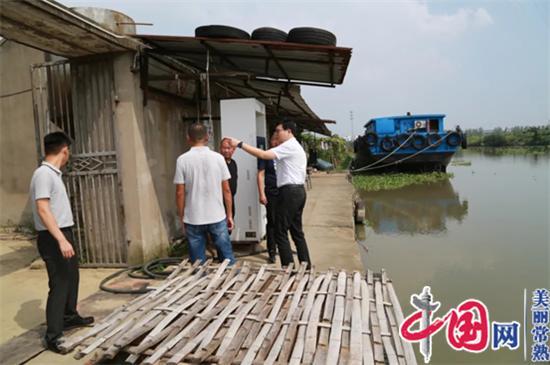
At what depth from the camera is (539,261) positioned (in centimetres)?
551

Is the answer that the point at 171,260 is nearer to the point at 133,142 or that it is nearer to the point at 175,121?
the point at 133,142

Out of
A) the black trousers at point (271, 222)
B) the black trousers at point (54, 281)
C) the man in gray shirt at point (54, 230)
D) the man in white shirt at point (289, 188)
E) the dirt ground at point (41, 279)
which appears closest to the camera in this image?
the man in gray shirt at point (54, 230)

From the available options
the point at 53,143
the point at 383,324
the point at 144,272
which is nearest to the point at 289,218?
the point at 383,324

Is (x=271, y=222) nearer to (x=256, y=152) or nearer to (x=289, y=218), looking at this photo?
(x=289, y=218)

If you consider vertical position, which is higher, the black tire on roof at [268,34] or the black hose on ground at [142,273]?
the black tire on roof at [268,34]

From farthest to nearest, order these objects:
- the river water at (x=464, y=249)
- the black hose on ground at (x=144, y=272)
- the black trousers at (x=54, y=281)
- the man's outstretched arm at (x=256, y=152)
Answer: the river water at (x=464, y=249) → the black hose on ground at (x=144, y=272) → the man's outstretched arm at (x=256, y=152) → the black trousers at (x=54, y=281)

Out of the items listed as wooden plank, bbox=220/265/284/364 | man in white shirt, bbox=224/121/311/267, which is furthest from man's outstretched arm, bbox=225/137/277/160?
wooden plank, bbox=220/265/284/364

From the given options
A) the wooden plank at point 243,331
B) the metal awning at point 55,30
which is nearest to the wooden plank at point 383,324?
the wooden plank at point 243,331

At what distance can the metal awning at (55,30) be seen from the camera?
9.45ft

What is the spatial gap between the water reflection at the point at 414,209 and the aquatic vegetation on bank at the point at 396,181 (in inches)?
31.3

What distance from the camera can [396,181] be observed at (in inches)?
597

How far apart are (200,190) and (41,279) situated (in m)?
2.50

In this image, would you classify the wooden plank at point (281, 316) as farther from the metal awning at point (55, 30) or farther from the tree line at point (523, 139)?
the tree line at point (523, 139)

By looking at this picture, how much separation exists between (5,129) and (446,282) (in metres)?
7.63
